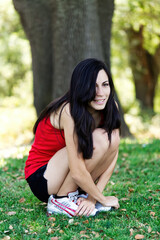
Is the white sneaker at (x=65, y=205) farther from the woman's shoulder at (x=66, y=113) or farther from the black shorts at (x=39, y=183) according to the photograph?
the woman's shoulder at (x=66, y=113)

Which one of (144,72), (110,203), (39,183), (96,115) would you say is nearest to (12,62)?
(144,72)

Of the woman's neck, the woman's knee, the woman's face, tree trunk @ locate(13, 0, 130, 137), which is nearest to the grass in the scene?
the woman's knee

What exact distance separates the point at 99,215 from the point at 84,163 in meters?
0.57

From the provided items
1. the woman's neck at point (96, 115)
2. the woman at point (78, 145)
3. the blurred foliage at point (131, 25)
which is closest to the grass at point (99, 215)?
the woman at point (78, 145)

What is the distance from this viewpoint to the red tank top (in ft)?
10.9

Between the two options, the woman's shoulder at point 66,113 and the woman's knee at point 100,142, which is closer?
the woman's shoulder at point 66,113

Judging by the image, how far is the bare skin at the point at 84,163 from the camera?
10.1 feet

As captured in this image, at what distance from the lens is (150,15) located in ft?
36.0

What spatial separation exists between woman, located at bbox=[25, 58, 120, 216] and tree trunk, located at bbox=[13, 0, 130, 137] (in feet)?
11.6

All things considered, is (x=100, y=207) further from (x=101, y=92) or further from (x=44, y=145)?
(x=101, y=92)

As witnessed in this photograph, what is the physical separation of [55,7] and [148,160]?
11.2ft

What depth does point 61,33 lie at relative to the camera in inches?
263

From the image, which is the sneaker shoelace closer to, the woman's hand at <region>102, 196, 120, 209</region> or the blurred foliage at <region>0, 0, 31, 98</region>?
the woman's hand at <region>102, 196, 120, 209</region>

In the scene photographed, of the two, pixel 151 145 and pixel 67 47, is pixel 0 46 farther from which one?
pixel 151 145
